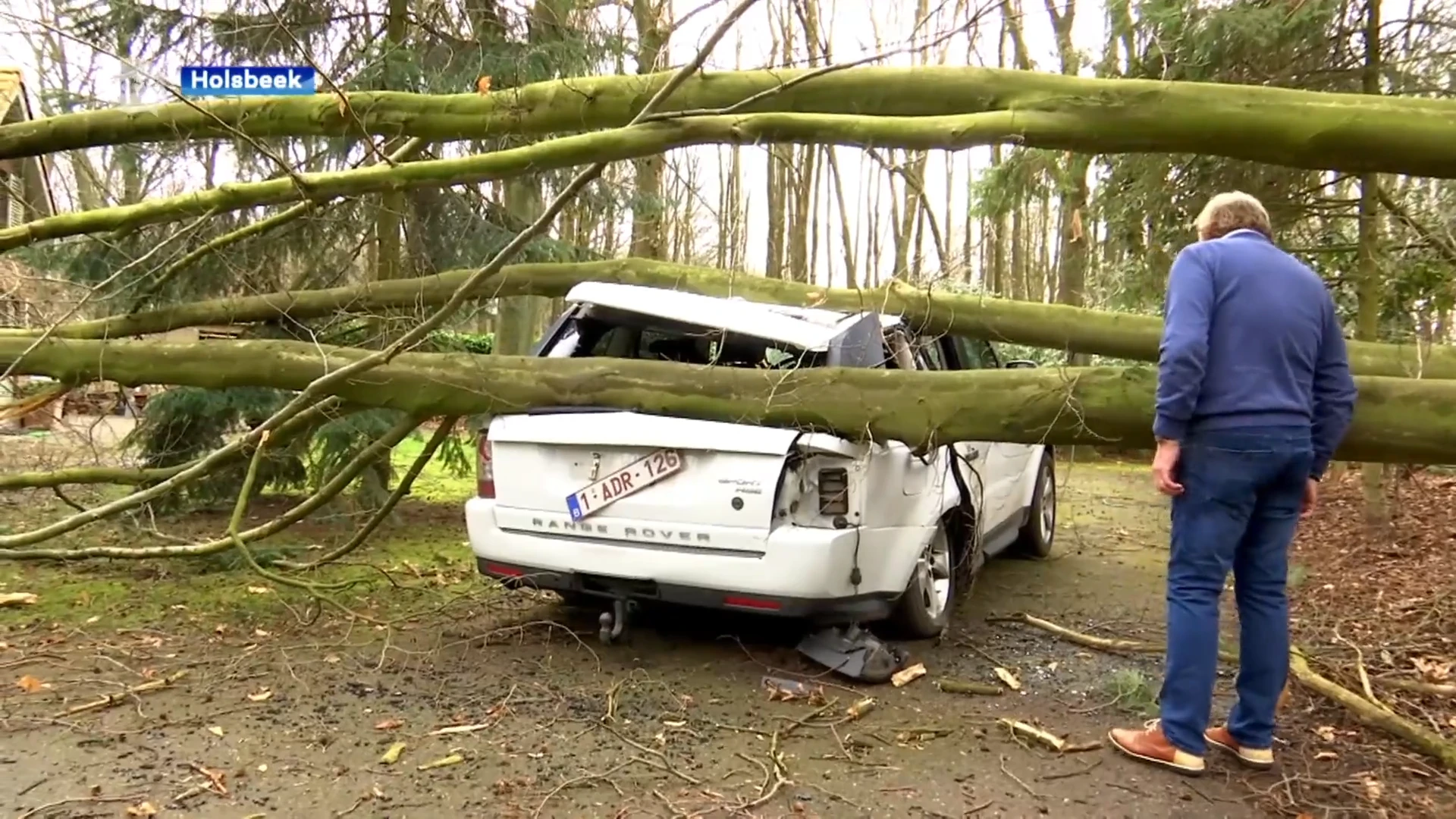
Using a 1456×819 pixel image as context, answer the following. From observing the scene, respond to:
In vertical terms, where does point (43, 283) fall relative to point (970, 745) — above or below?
above

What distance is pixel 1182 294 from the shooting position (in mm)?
3357

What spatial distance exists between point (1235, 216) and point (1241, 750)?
1866 millimetres

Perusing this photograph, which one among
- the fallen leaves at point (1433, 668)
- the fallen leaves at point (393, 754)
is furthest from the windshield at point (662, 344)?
the fallen leaves at point (1433, 668)

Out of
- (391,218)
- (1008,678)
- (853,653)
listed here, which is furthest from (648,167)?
(1008,678)

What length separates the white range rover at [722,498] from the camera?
4129 millimetres

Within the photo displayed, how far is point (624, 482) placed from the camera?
4324 millimetres

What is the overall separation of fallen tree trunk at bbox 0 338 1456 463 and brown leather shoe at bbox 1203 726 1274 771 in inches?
44.3

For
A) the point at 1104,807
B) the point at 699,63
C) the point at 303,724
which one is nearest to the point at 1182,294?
the point at 1104,807

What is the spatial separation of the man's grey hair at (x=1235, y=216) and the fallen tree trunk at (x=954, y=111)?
1.67 ft

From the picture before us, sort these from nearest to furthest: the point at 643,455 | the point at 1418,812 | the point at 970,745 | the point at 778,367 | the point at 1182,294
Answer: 1. the point at 1418,812
2. the point at 1182,294
3. the point at 970,745
4. the point at 643,455
5. the point at 778,367

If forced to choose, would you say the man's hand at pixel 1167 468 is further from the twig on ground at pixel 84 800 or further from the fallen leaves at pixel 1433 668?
the twig on ground at pixel 84 800

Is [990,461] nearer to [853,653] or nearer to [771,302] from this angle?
[771,302]

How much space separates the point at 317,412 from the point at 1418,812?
5021 millimetres

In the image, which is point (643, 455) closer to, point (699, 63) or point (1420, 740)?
point (699, 63)
